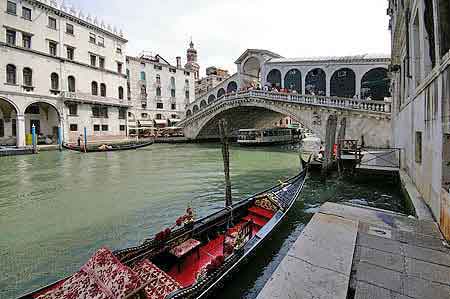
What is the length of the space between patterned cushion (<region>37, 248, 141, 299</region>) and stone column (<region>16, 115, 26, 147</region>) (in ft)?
78.0

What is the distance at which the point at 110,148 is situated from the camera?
2242 centimetres

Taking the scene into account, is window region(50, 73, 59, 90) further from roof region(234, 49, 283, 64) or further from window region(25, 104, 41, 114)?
roof region(234, 49, 283, 64)

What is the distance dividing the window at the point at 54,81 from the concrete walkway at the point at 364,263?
2645 cm

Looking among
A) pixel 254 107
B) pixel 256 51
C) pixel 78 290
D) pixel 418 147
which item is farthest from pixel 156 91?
pixel 78 290

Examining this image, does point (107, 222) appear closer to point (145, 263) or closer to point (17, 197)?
point (145, 263)

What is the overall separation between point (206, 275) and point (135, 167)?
1198 centimetres

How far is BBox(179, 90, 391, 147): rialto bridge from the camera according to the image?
631 inches

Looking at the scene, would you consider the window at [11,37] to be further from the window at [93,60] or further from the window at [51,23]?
the window at [93,60]

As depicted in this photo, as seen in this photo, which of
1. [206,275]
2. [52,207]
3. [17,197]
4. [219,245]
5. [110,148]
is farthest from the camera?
[110,148]

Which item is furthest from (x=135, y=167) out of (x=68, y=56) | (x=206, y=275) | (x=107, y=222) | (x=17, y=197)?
(x=68, y=56)

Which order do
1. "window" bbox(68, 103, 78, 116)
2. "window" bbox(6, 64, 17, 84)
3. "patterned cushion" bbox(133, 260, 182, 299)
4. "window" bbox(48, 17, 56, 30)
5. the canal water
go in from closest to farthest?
"patterned cushion" bbox(133, 260, 182, 299) < the canal water < "window" bbox(6, 64, 17, 84) < "window" bbox(48, 17, 56, 30) < "window" bbox(68, 103, 78, 116)

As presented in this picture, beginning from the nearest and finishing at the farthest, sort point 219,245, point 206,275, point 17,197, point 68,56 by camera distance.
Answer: point 206,275 → point 219,245 → point 17,197 → point 68,56

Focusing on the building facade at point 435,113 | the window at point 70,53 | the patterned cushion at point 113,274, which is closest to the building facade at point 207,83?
the window at point 70,53

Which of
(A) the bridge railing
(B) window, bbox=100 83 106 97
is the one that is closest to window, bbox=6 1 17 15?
(B) window, bbox=100 83 106 97
